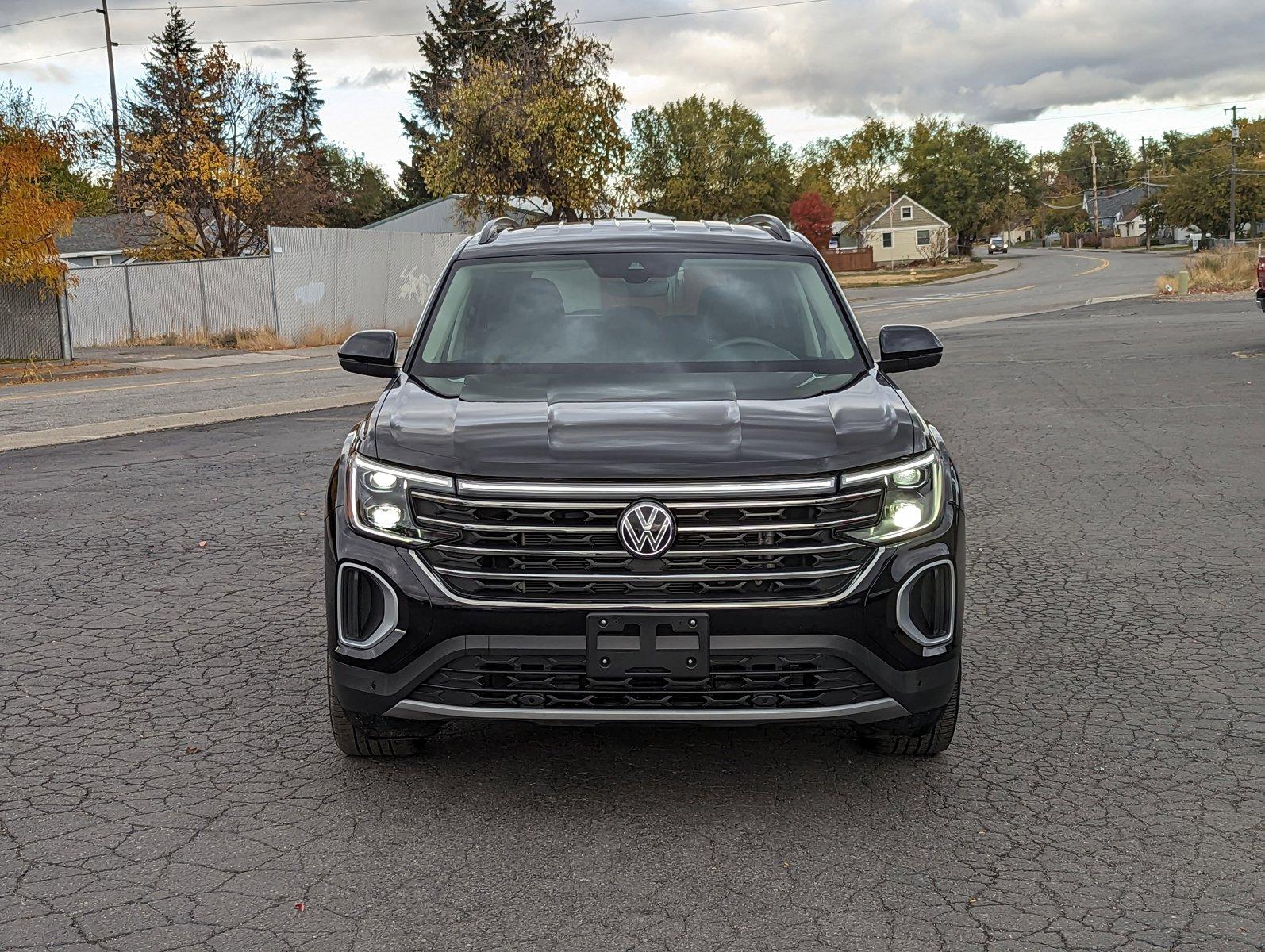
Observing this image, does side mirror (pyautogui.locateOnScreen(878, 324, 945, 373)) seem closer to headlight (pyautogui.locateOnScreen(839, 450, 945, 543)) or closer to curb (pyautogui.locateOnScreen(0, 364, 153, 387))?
headlight (pyautogui.locateOnScreen(839, 450, 945, 543))

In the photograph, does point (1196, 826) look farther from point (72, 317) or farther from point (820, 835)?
point (72, 317)

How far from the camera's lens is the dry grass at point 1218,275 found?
38.3 m

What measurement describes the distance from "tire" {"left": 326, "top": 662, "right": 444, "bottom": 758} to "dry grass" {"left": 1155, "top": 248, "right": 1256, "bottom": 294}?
3752 centimetres

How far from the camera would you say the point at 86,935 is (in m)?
3.22

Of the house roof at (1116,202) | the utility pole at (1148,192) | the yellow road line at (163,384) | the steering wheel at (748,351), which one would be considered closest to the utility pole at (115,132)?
the yellow road line at (163,384)

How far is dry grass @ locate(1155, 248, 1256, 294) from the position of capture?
126 ft

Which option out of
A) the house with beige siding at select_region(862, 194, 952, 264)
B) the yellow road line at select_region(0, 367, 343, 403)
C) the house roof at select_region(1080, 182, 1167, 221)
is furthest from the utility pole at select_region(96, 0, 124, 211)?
the house roof at select_region(1080, 182, 1167, 221)

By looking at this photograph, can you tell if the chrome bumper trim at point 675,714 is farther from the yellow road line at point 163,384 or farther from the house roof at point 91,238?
the house roof at point 91,238

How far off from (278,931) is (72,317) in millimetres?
34685

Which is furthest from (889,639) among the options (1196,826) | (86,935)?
(86,935)

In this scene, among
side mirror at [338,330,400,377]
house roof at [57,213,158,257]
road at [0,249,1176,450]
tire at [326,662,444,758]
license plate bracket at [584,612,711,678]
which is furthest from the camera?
house roof at [57,213,158,257]

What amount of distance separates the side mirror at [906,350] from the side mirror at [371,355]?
6.16 feet

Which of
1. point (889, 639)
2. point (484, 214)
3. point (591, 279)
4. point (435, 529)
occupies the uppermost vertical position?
point (484, 214)

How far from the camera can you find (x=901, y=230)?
12150 centimetres
